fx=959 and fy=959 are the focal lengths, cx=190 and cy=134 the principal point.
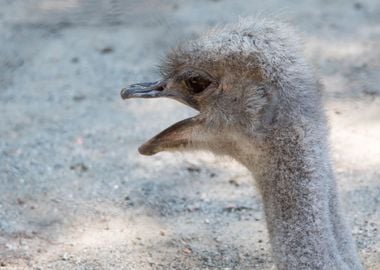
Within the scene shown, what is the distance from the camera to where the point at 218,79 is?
9.64 ft

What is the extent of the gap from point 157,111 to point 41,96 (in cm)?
70

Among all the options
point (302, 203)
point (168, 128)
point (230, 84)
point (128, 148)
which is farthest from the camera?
point (128, 148)

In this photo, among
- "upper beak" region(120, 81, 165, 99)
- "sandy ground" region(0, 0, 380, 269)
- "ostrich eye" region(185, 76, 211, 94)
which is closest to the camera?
"ostrich eye" region(185, 76, 211, 94)

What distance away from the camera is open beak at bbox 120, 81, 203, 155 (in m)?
3.01

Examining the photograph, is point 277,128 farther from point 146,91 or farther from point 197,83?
point 146,91

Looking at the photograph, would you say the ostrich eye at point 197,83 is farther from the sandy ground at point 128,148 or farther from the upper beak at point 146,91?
the sandy ground at point 128,148

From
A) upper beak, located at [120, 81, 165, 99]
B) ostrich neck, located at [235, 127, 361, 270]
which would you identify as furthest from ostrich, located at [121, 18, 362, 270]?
upper beak, located at [120, 81, 165, 99]

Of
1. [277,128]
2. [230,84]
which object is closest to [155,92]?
[230,84]

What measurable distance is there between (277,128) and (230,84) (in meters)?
0.22

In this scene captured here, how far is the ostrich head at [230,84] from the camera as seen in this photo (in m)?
2.83

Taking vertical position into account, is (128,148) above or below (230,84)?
above

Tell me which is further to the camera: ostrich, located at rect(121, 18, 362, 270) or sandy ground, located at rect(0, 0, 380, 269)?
sandy ground, located at rect(0, 0, 380, 269)

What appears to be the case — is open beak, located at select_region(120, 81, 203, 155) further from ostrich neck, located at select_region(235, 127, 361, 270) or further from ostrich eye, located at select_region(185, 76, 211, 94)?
ostrich neck, located at select_region(235, 127, 361, 270)

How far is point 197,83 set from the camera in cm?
299
